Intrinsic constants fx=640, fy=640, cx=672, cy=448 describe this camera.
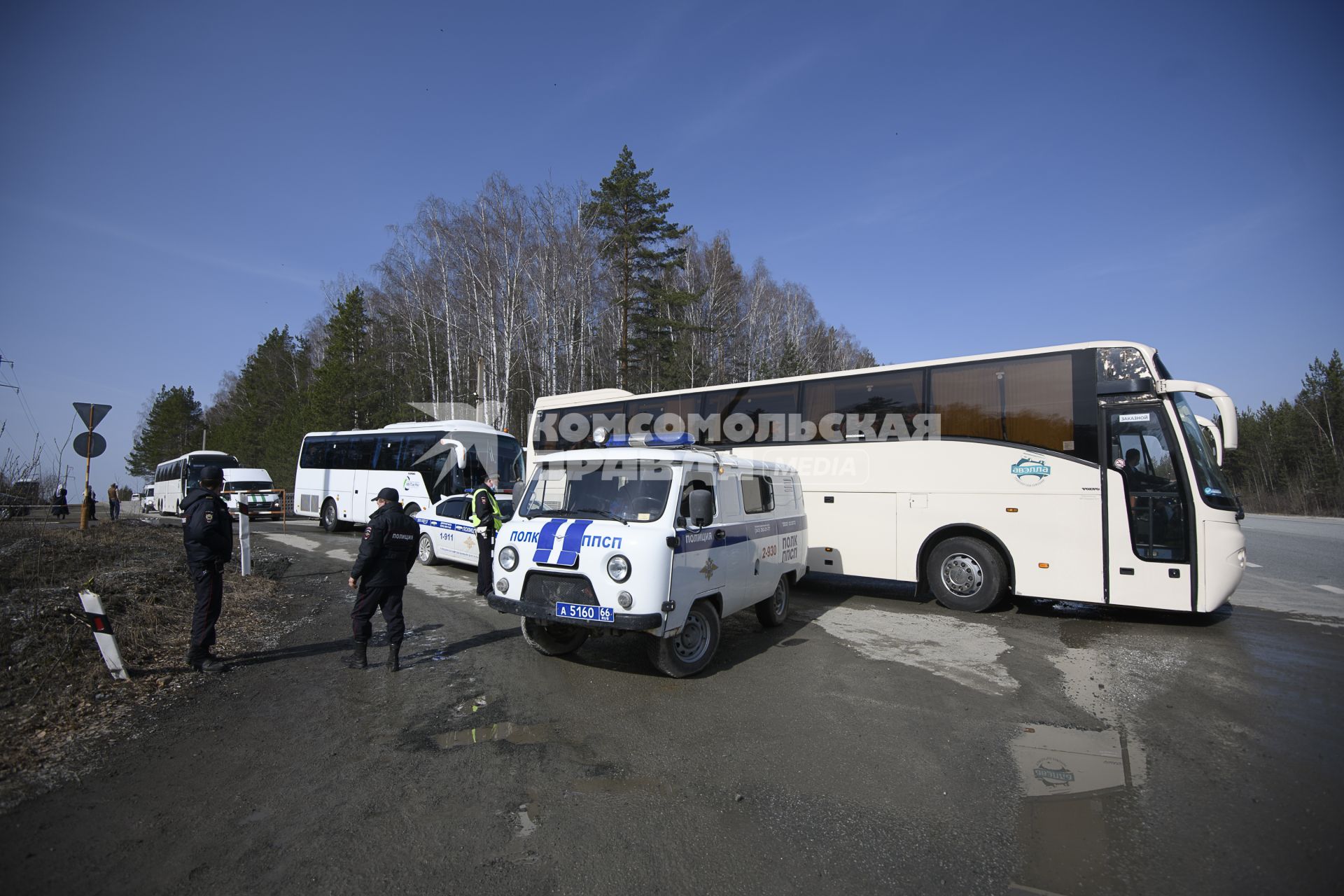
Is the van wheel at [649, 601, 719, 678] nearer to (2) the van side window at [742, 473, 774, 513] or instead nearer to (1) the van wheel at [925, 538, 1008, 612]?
(2) the van side window at [742, 473, 774, 513]

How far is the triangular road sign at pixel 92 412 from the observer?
14.3 m

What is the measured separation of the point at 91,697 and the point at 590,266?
27584 mm

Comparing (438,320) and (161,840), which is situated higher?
(438,320)

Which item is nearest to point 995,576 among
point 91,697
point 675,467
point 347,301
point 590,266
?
point 675,467

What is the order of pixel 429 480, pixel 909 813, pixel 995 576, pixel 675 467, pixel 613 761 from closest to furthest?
pixel 909 813 → pixel 613 761 → pixel 675 467 → pixel 995 576 → pixel 429 480

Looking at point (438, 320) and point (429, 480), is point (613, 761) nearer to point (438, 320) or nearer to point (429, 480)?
point (429, 480)

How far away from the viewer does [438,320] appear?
31922 mm

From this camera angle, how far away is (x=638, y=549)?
5.70 meters

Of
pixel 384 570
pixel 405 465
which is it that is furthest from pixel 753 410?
pixel 405 465

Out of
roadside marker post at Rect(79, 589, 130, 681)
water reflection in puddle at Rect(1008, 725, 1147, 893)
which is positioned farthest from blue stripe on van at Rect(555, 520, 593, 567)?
roadside marker post at Rect(79, 589, 130, 681)

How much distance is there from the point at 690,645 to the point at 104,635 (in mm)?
5276

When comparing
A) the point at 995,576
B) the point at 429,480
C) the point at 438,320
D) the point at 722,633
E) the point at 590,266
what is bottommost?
the point at 722,633

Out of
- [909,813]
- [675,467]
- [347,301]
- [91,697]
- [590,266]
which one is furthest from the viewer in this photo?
[347,301]

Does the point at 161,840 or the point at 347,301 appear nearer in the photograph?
the point at 161,840
